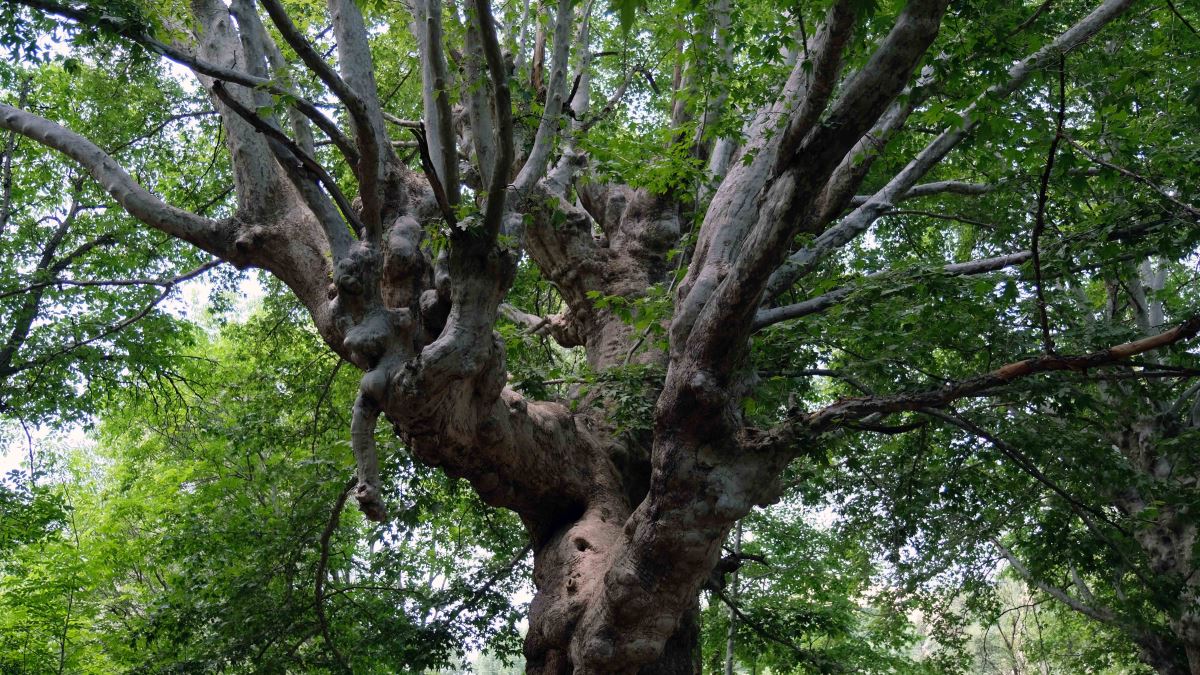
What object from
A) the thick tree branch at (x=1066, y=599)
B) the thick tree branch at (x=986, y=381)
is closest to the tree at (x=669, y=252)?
the thick tree branch at (x=986, y=381)

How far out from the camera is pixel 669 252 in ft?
19.5

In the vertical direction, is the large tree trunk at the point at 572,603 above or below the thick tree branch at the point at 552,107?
below

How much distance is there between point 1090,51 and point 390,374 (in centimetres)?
589

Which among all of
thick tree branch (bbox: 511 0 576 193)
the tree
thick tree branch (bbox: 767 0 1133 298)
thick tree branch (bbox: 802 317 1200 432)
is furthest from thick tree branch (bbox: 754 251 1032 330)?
thick tree branch (bbox: 511 0 576 193)

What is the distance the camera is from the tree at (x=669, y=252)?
430 centimetres

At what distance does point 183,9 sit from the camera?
609 centimetres

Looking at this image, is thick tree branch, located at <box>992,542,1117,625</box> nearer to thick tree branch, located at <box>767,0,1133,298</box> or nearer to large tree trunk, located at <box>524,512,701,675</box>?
large tree trunk, located at <box>524,512,701,675</box>

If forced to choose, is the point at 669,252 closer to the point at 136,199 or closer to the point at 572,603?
the point at 572,603

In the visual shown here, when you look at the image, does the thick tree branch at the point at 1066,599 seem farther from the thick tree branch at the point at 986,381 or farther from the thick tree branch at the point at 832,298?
the thick tree branch at the point at 986,381

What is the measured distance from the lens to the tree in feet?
14.1

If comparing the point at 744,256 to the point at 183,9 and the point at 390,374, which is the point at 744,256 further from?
the point at 183,9

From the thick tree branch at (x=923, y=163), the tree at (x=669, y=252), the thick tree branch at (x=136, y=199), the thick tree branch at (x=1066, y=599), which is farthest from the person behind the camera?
the thick tree branch at (x=1066, y=599)

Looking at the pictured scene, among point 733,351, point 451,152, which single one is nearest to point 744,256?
point 733,351

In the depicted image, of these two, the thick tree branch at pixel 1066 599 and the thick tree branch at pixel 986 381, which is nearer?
the thick tree branch at pixel 986 381
